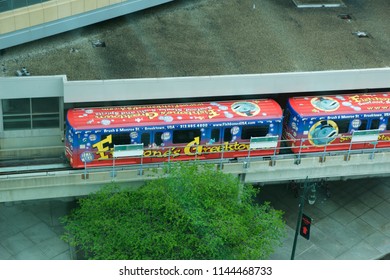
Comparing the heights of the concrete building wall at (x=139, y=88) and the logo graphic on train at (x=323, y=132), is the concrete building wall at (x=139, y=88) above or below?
above

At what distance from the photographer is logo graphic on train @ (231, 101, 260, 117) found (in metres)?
41.8

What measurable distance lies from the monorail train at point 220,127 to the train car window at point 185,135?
5 cm

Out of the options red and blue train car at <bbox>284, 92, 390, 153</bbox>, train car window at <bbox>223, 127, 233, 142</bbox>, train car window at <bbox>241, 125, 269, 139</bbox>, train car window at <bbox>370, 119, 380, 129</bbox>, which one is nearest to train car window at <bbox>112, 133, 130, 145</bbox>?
train car window at <bbox>223, 127, 233, 142</bbox>

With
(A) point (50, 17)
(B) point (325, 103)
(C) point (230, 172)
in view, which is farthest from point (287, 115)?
(A) point (50, 17)

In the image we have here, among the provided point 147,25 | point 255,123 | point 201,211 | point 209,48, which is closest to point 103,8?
point 147,25

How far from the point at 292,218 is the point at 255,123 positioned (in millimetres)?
7626

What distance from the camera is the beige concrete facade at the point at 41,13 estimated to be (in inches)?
1610

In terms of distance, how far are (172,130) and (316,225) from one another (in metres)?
11.2

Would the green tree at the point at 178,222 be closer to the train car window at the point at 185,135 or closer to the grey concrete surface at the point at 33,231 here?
the train car window at the point at 185,135

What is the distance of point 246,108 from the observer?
4222 cm

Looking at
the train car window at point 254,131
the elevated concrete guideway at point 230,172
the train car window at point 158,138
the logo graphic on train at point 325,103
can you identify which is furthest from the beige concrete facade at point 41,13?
the logo graphic on train at point 325,103

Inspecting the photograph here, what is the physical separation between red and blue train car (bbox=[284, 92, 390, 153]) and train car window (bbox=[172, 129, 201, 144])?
5.13 meters

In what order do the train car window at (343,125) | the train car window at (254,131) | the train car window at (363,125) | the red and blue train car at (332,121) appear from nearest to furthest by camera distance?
the train car window at (254,131) < the red and blue train car at (332,121) < the train car window at (343,125) < the train car window at (363,125)

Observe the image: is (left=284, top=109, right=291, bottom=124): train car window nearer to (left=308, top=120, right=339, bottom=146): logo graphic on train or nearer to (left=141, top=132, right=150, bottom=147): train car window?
(left=308, top=120, right=339, bottom=146): logo graphic on train
